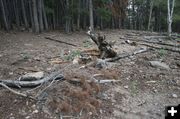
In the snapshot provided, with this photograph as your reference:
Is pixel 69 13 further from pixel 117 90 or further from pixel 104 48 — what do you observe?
pixel 117 90

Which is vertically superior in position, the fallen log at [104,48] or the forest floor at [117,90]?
the fallen log at [104,48]

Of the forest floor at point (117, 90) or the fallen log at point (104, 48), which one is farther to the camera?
the fallen log at point (104, 48)

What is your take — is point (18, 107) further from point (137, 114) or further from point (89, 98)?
point (137, 114)

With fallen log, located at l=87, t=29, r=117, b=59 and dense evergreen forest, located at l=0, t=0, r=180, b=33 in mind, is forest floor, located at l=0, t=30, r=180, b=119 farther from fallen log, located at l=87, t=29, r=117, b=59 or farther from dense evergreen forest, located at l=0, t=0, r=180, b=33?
dense evergreen forest, located at l=0, t=0, r=180, b=33

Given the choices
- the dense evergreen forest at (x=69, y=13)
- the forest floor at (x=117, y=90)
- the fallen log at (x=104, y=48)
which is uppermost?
the dense evergreen forest at (x=69, y=13)

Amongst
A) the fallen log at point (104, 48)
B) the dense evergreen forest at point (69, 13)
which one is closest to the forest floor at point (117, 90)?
the fallen log at point (104, 48)

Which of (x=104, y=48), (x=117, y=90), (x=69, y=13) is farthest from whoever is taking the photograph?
(x=69, y=13)

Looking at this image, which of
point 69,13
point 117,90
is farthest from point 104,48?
point 69,13

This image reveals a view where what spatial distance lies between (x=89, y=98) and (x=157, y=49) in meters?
5.51

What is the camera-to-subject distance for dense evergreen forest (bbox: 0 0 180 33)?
43.6ft

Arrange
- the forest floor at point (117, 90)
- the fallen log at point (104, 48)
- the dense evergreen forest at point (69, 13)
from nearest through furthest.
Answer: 1. the forest floor at point (117, 90)
2. the fallen log at point (104, 48)
3. the dense evergreen forest at point (69, 13)

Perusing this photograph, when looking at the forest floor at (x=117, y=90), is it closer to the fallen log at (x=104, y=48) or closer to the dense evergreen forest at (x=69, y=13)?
the fallen log at (x=104, y=48)

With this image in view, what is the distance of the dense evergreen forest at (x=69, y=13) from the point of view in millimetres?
13281

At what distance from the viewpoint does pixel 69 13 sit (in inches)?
538
